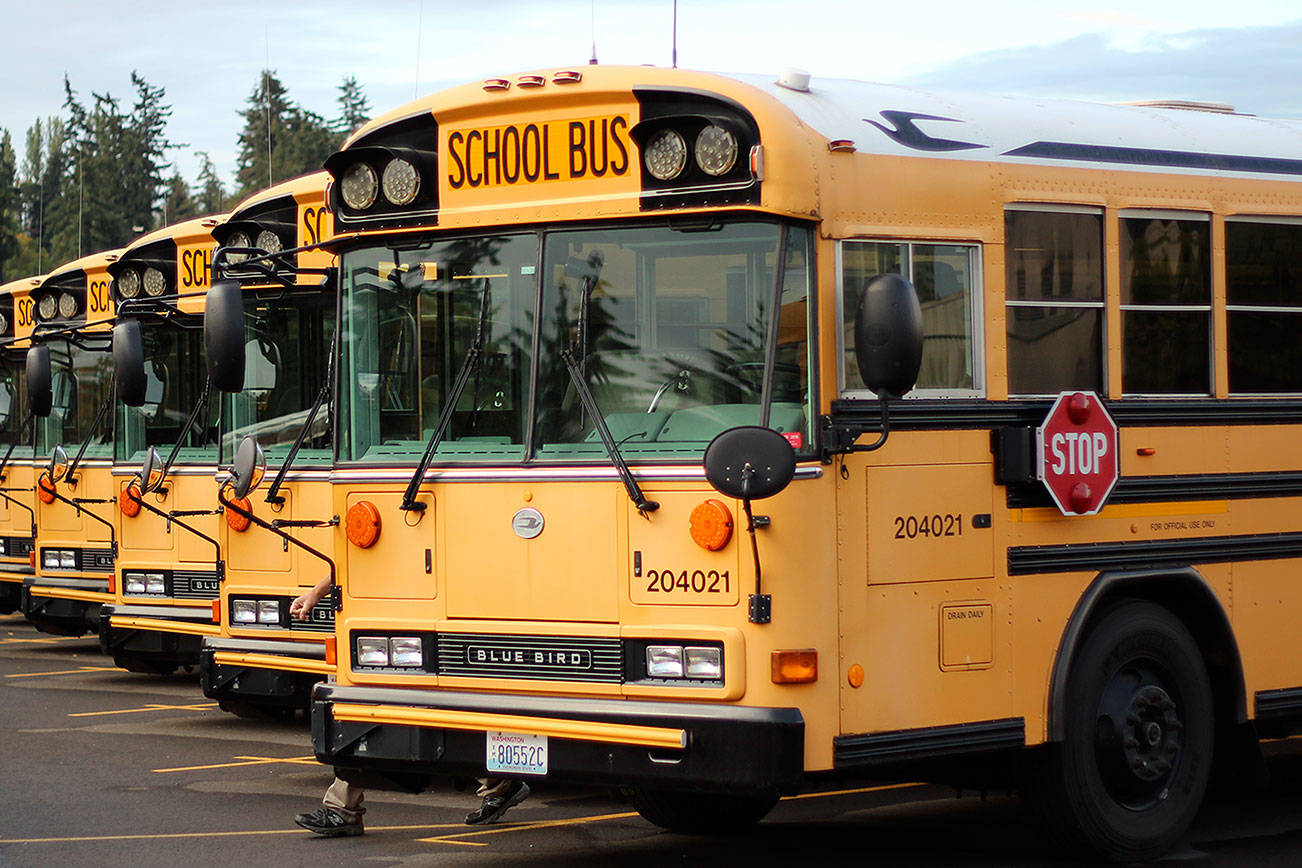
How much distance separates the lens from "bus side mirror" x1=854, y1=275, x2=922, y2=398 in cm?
651

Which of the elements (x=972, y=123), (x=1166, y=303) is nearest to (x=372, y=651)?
(x=972, y=123)

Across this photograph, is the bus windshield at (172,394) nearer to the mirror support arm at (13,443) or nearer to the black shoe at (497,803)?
the mirror support arm at (13,443)

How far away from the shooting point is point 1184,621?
8258 mm

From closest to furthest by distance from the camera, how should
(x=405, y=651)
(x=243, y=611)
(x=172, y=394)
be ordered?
(x=405, y=651)
(x=243, y=611)
(x=172, y=394)

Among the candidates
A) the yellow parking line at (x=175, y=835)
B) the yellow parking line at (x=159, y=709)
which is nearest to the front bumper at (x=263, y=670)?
the yellow parking line at (x=159, y=709)

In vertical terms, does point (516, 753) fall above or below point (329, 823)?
above

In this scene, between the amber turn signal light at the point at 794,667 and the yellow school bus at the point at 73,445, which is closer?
the amber turn signal light at the point at 794,667

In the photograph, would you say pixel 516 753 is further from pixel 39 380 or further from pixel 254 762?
pixel 39 380

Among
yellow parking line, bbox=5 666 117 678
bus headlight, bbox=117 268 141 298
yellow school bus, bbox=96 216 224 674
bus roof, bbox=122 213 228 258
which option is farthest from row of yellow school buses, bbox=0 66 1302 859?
yellow parking line, bbox=5 666 117 678

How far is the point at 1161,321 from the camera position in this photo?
803cm

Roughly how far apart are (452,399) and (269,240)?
13.7 feet

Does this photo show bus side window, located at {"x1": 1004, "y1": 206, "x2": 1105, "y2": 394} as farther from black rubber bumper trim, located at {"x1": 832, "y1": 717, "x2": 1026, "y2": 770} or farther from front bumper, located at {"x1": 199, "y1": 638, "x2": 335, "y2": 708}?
front bumper, located at {"x1": 199, "y1": 638, "x2": 335, "y2": 708}

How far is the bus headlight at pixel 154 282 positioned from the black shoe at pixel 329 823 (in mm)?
5228

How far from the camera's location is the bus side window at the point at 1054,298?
7551 mm
